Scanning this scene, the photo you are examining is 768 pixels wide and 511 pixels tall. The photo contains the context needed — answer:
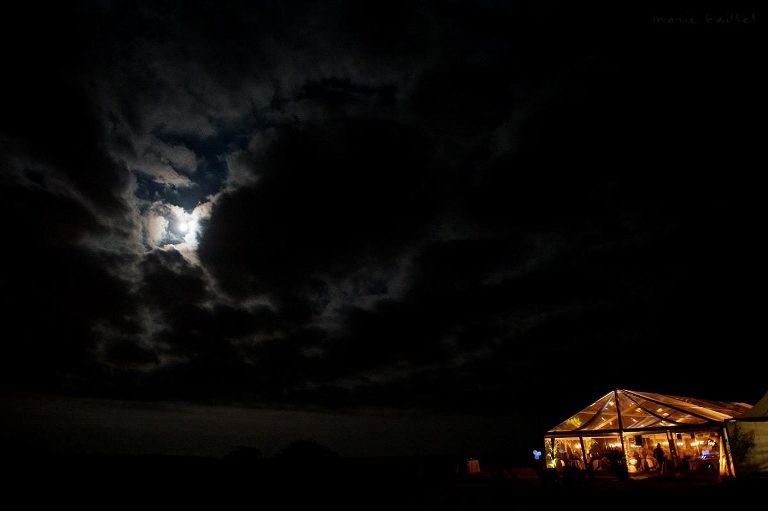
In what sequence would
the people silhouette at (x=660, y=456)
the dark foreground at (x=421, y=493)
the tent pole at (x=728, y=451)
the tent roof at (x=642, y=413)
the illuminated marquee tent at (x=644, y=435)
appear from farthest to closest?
the people silhouette at (x=660, y=456) < the tent roof at (x=642, y=413) < the illuminated marquee tent at (x=644, y=435) < the tent pole at (x=728, y=451) < the dark foreground at (x=421, y=493)

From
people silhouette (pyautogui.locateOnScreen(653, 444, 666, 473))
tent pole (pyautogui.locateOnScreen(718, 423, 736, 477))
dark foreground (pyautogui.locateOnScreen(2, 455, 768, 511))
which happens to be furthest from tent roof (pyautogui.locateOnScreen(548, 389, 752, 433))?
dark foreground (pyautogui.locateOnScreen(2, 455, 768, 511))

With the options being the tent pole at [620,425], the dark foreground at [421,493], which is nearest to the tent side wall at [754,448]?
the dark foreground at [421,493]

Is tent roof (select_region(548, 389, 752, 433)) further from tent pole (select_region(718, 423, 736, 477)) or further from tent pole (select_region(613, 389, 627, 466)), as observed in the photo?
tent pole (select_region(718, 423, 736, 477))

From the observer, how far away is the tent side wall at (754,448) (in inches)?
550

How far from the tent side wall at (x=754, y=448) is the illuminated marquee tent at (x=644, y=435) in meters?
0.44

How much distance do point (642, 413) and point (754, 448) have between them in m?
3.95

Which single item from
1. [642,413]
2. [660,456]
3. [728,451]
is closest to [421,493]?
[660,456]

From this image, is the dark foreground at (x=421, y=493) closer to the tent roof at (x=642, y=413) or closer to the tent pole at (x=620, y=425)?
the tent pole at (x=620, y=425)

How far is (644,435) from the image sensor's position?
58.1ft

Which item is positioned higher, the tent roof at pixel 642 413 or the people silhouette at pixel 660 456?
the tent roof at pixel 642 413

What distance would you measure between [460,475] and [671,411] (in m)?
10.4

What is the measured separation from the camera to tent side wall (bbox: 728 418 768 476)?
1398 cm

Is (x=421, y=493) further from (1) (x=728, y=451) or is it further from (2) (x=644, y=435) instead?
(1) (x=728, y=451)

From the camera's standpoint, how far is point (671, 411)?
17047 millimetres
